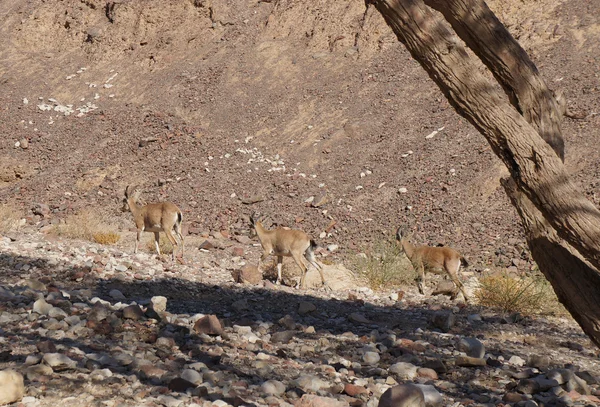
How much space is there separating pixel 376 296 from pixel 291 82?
1219cm

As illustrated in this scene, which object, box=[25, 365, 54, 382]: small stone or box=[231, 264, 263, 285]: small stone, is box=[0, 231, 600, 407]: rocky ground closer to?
box=[25, 365, 54, 382]: small stone

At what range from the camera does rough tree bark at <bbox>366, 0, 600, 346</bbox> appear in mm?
4285

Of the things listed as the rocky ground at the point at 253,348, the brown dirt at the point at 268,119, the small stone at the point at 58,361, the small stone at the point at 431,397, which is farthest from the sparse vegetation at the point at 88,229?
the small stone at the point at 431,397

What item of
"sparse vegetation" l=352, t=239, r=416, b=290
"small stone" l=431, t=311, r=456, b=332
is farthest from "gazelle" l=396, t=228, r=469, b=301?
"small stone" l=431, t=311, r=456, b=332

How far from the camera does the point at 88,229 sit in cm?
1541

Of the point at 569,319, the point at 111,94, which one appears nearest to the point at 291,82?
the point at 111,94

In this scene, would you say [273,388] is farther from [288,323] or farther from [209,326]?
[288,323]

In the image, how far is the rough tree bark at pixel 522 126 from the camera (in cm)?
429

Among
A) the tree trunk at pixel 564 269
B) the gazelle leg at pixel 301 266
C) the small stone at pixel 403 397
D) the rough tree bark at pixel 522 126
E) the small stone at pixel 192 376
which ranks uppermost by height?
the rough tree bark at pixel 522 126

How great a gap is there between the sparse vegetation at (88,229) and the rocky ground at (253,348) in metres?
4.97

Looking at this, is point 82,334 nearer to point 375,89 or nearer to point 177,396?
point 177,396

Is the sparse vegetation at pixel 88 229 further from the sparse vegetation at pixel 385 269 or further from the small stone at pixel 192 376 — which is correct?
the small stone at pixel 192 376

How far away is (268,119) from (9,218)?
7837 millimetres

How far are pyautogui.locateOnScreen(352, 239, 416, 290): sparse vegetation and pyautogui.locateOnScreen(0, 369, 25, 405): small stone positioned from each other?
328 inches
